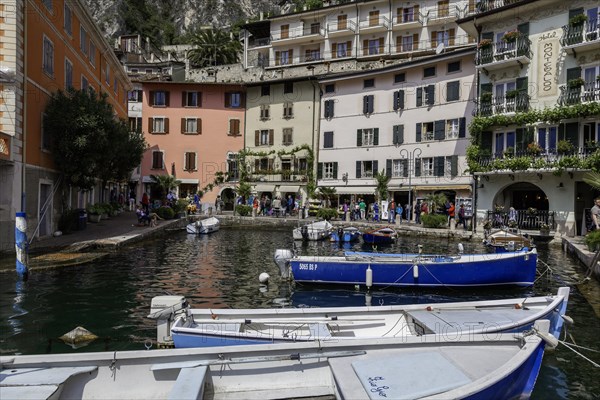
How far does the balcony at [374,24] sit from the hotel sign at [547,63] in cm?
2401

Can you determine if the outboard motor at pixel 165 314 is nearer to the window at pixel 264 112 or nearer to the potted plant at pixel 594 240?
the potted plant at pixel 594 240

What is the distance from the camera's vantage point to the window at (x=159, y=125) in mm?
57344

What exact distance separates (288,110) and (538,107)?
27.4 meters


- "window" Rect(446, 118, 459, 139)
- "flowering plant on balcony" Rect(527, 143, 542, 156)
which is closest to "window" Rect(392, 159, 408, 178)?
"window" Rect(446, 118, 459, 139)

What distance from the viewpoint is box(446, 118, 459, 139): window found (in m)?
42.4

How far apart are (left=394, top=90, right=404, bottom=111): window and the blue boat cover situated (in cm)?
4191

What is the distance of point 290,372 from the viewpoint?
663cm

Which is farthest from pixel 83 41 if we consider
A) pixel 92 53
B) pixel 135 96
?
pixel 135 96

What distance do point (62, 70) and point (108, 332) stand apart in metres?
20.2

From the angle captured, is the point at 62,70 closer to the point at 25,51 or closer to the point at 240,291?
the point at 25,51

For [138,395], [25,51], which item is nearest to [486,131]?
[25,51]

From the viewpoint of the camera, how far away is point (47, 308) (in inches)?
513

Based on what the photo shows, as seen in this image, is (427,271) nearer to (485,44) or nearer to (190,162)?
(485,44)

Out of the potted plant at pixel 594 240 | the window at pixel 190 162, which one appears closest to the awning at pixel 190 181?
the window at pixel 190 162
